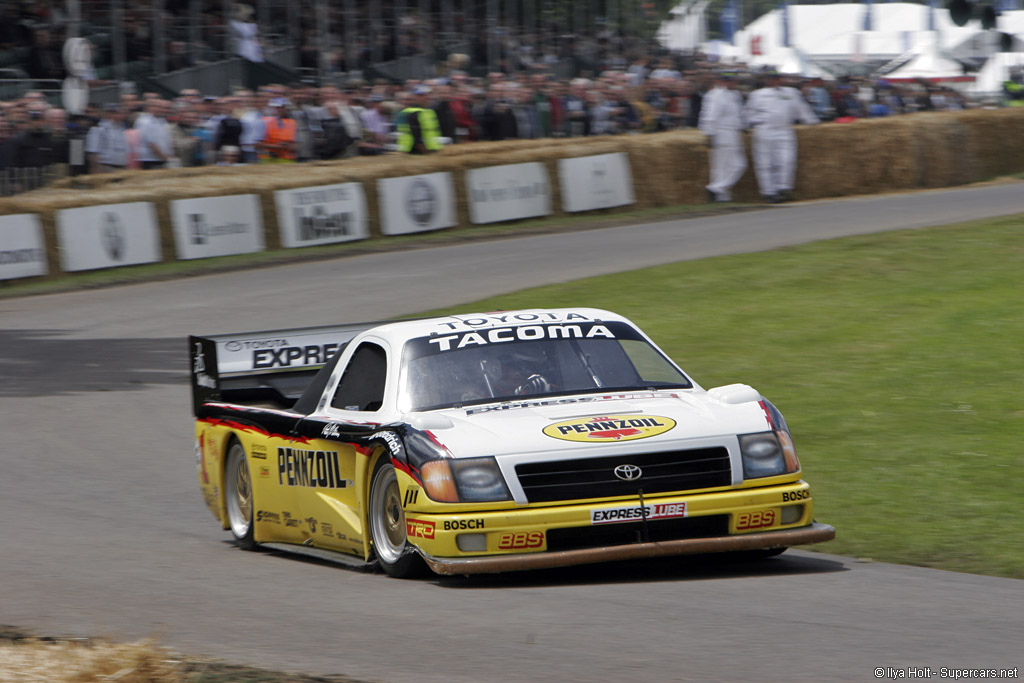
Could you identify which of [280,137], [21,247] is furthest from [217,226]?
[21,247]

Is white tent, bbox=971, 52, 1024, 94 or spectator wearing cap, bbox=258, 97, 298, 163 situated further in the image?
white tent, bbox=971, 52, 1024, 94

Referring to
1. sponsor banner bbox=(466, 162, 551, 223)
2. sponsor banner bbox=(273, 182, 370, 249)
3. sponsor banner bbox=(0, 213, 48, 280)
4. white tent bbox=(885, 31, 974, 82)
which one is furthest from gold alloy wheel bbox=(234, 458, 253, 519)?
white tent bbox=(885, 31, 974, 82)

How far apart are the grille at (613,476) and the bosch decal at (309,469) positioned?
46.5 inches

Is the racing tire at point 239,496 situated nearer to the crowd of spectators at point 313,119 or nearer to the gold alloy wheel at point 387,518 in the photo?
the gold alloy wheel at point 387,518

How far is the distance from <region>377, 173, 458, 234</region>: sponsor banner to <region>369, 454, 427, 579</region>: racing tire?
17134mm

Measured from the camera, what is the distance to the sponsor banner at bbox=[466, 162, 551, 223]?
2494cm

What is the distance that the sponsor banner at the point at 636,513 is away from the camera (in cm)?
659

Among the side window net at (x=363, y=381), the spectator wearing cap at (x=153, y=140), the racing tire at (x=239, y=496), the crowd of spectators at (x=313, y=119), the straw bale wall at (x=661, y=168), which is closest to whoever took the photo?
the side window net at (x=363, y=381)

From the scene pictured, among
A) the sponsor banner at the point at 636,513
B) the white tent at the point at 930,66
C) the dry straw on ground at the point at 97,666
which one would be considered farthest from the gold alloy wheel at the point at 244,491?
the white tent at the point at 930,66

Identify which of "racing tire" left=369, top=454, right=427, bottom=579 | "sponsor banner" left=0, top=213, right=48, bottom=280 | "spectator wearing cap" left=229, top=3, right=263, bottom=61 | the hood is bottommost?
"sponsor banner" left=0, top=213, right=48, bottom=280

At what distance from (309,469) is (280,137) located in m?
17.7

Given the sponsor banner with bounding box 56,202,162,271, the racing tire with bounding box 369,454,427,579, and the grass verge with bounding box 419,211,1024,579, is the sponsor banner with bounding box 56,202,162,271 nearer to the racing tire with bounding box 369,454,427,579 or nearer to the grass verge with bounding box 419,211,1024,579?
the grass verge with bounding box 419,211,1024,579

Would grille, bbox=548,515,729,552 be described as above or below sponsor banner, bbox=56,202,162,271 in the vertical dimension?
above

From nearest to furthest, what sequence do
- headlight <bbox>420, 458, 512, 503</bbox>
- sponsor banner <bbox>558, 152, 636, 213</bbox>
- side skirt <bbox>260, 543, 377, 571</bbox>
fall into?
headlight <bbox>420, 458, 512, 503</bbox>
side skirt <bbox>260, 543, 377, 571</bbox>
sponsor banner <bbox>558, 152, 636, 213</bbox>
